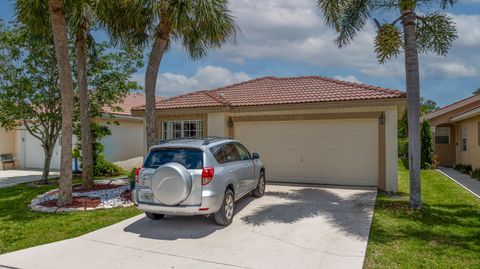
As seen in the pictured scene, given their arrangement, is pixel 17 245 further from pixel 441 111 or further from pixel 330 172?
pixel 441 111

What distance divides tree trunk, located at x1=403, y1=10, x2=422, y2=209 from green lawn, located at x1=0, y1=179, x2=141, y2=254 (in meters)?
7.06

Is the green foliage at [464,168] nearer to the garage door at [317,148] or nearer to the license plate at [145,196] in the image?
the garage door at [317,148]

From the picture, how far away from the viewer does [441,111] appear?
20656 mm

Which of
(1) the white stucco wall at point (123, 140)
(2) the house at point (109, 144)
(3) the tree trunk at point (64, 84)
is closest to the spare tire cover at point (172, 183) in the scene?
(3) the tree trunk at point (64, 84)

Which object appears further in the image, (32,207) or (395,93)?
(395,93)

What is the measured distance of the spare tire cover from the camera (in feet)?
21.6

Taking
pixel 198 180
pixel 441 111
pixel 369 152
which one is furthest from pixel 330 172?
pixel 441 111

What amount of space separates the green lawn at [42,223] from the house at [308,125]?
5742 mm

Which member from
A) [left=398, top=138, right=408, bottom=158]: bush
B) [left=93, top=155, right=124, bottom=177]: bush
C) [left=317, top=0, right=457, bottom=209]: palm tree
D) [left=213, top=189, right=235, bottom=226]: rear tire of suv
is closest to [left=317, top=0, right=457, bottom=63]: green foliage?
[left=317, top=0, right=457, bottom=209]: palm tree

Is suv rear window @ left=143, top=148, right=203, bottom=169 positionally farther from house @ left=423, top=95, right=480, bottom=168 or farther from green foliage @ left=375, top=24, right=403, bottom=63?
house @ left=423, top=95, right=480, bottom=168

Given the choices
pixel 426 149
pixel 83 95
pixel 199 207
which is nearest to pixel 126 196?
pixel 83 95

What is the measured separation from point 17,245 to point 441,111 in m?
21.8

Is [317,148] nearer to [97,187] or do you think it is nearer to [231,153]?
[231,153]

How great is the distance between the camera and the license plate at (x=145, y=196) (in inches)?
275
